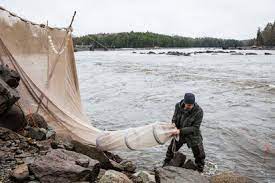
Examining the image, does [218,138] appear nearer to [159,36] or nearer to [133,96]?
[133,96]

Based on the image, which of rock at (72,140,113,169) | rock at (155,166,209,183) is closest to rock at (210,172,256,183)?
rock at (155,166,209,183)

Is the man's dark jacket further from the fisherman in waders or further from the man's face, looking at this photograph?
the man's face

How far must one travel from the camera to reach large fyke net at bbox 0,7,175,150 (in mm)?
8367

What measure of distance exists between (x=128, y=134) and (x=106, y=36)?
506 feet

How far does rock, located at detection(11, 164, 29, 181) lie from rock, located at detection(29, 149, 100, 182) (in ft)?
0.33

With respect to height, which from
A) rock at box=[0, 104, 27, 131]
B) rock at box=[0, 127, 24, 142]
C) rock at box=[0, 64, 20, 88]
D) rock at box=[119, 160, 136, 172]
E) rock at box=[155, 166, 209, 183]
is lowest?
rock at box=[119, 160, 136, 172]

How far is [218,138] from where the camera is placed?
12.0 meters

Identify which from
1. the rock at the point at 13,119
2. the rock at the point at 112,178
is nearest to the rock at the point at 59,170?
the rock at the point at 112,178

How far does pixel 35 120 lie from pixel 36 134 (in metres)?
0.77

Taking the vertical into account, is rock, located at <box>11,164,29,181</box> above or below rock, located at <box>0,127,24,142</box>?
below

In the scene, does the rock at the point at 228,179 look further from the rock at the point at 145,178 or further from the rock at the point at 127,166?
the rock at the point at 127,166

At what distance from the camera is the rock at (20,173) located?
221 inches

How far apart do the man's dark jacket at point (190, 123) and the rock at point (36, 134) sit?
9.69 ft

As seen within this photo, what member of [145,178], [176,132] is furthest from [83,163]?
[176,132]
